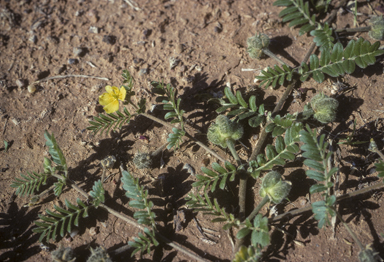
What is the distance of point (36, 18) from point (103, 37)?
101 cm

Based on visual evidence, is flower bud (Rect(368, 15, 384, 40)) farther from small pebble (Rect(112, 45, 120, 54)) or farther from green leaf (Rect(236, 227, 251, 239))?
small pebble (Rect(112, 45, 120, 54))

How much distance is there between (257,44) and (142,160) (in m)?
1.63

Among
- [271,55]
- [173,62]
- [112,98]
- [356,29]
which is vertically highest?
[356,29]

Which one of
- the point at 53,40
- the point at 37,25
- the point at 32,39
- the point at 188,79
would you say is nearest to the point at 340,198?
the point at 188,79

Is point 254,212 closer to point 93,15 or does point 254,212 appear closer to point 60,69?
point 60,69

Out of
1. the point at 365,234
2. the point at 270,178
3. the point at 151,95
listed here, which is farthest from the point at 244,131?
the point at 365,234

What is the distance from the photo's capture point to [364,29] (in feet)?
10.4

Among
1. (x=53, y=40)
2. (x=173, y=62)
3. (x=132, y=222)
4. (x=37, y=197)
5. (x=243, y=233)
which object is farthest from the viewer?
(x=53, y=40)

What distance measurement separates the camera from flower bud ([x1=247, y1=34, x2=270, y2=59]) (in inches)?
122

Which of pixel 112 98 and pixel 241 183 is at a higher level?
pixel 112 98

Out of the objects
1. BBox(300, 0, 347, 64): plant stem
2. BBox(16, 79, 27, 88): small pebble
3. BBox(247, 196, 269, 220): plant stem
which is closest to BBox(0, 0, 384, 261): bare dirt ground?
BBox(16, 79, 27, 88): small pebble

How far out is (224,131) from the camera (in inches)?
103

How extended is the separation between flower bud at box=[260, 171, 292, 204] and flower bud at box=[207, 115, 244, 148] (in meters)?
0.48

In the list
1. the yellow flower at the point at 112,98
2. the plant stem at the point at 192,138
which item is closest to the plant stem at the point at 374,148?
the plant stem at the point at 192,138
